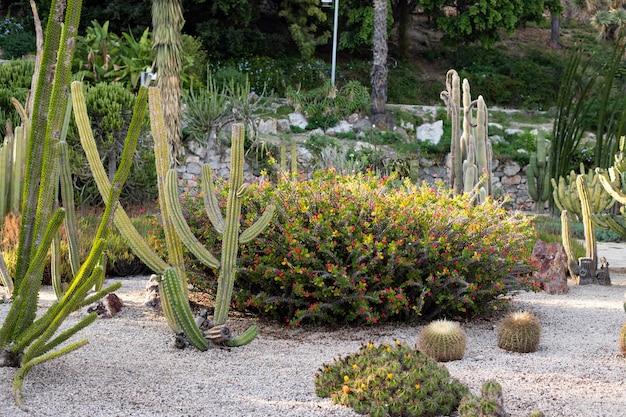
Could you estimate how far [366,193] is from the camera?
6008 mm

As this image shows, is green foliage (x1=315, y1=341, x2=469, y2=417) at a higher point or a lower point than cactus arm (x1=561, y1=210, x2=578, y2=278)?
higher

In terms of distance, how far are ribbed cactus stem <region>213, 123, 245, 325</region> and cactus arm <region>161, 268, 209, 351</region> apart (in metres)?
0.24

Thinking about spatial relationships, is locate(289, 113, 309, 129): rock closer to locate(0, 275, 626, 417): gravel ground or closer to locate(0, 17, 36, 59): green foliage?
locate(0, 17, 36, 59): green foliage

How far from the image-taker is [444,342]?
465 cm

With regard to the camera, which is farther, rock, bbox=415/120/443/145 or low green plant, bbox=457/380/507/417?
rock, bbox=415/120/443/145

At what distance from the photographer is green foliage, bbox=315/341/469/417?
3668 millimetres

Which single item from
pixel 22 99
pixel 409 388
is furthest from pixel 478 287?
pixel 22 99

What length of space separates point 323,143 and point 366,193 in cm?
1265

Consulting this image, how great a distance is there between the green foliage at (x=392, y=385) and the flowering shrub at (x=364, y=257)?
1.34 m

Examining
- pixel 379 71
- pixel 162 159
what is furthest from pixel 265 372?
pixel 379 71


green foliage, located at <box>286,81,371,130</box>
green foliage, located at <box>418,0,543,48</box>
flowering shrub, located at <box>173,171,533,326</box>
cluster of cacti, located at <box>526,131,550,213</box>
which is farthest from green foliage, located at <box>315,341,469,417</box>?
green foliage, located at <box>418,0,543,48</box>

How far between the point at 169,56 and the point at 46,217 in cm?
1263

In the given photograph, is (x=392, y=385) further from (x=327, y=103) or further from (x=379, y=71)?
(x=379, y=71)

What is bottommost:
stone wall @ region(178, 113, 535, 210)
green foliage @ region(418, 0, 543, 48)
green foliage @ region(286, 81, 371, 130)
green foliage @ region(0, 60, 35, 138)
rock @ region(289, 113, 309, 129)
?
stone wall @ region(178, 113, 535, 210)
